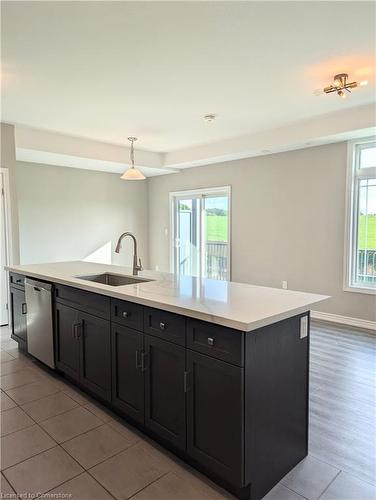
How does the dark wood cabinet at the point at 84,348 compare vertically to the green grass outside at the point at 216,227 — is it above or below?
below

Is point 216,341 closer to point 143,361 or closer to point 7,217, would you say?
point 143,361

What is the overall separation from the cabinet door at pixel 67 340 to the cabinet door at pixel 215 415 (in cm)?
125

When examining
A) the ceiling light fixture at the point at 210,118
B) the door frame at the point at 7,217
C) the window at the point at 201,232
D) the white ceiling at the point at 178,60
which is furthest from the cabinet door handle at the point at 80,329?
the window at the point at 201,232

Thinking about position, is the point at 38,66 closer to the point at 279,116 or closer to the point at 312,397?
the point at 279,116

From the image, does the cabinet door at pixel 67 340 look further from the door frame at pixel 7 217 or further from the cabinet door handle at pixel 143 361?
the door frame at pixel 7 217

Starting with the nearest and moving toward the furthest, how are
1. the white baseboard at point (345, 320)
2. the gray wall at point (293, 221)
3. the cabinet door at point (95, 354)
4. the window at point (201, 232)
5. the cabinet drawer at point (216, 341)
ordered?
the cabinet drawer at point (216, 341) < the cabinet door at point (95, 354) < the white baseboard at point (345, 320) < the gray wall at point (293, 221) < the window at point (201, 232)

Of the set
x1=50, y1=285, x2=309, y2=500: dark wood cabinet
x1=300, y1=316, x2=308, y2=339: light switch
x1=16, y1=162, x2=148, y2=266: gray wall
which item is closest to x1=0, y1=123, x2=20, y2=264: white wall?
x1=16, y1=162, x2=148, y2=266: gray wall

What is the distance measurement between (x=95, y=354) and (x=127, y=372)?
0.40 meters

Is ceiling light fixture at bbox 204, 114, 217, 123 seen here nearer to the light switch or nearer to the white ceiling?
the white ceiling

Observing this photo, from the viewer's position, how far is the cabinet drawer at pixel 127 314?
209 cm

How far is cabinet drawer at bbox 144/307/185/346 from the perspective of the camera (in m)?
1.83

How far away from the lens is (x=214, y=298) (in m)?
2.03

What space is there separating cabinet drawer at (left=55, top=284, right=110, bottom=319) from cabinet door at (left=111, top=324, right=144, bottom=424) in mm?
174

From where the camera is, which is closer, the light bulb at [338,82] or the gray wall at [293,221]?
the light bulb at [338,82]
